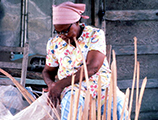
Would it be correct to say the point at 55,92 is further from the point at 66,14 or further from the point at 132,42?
the point at 132,42

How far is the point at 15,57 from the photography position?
394 centimetres

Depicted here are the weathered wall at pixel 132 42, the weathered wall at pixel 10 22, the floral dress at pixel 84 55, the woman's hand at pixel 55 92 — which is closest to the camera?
the woman's hand at pixel 55 92

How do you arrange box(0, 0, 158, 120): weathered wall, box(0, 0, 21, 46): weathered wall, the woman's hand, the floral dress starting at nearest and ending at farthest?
the woman's hand
the floral dress
box(0, 0, 158, 120): weathered wall
box(0, 0, 21, 46): weathered wall

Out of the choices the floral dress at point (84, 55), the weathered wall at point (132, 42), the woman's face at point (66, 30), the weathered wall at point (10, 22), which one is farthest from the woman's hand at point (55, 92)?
the weathered wall at point (10, 22)

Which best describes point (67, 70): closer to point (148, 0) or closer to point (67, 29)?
point (67, 29)

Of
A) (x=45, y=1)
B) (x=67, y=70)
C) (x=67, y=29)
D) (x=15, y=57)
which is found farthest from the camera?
(x=45, y=1)

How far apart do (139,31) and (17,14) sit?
2.43m

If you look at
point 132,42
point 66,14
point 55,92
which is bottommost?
point 55,92

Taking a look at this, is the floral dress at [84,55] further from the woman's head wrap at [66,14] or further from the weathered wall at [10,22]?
the weathered wall at [10,22]

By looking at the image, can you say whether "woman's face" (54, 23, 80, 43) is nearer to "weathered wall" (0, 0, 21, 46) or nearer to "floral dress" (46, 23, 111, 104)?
"floral dress" (46, 23, 111, 104)

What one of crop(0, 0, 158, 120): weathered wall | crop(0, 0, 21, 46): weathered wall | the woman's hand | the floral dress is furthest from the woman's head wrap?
crop(0, 0, 21, 46): weathered wall

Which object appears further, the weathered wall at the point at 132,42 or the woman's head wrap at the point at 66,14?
the weathered wall at the point at 132,42

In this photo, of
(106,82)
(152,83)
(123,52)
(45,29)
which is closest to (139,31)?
(123,52)

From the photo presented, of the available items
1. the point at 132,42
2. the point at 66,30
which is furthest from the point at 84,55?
the point at 132,42
